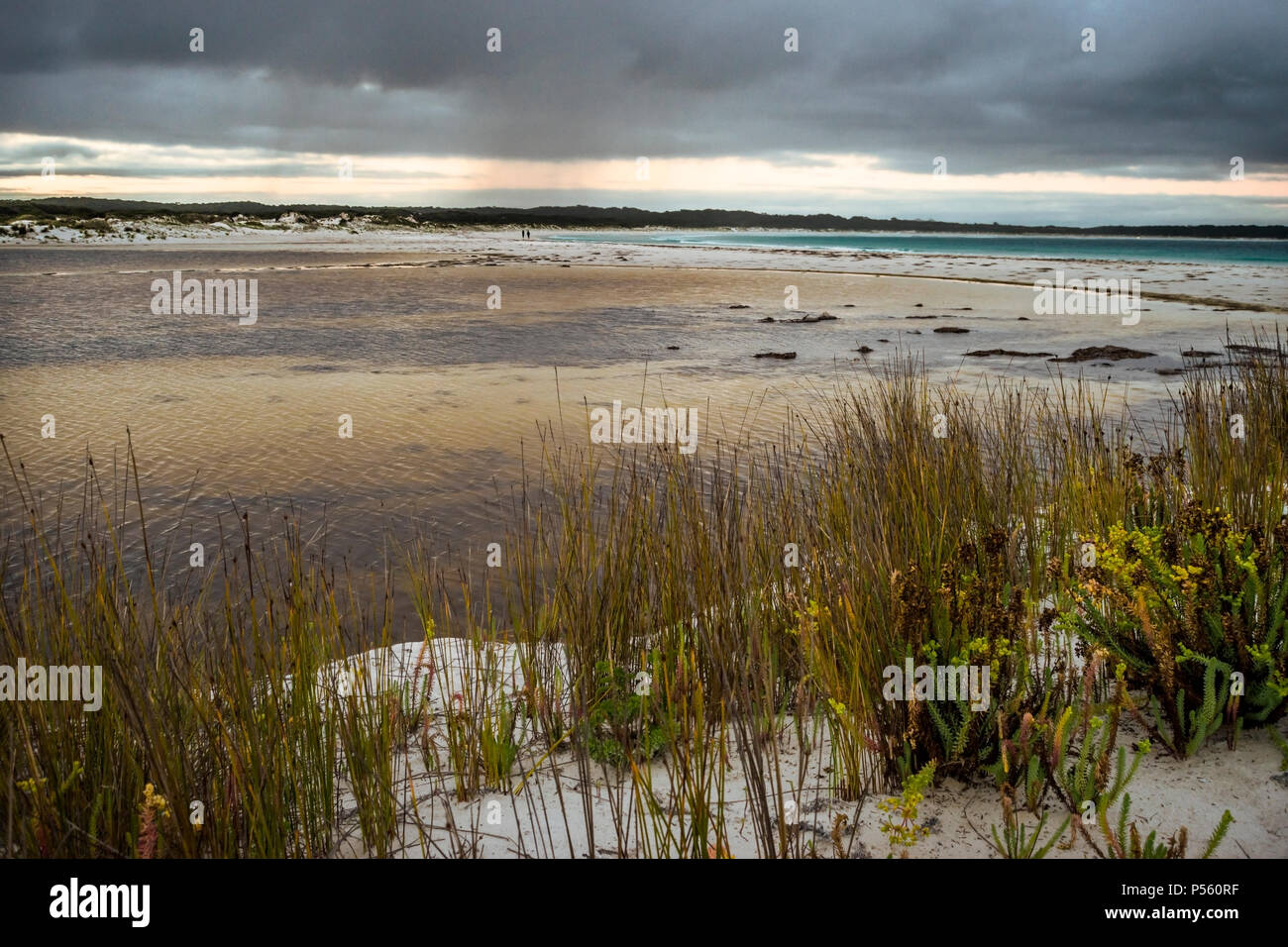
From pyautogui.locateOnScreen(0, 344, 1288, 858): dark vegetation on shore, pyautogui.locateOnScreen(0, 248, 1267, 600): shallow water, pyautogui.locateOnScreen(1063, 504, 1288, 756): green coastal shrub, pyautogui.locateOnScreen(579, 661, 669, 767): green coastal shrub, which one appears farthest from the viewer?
pyautogui.locateOnScreen(0, 248, 1267, 600): shallow water

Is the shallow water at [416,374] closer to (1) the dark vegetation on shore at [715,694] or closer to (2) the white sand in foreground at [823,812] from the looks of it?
(1) the dark vegetation on shore at [715,694]

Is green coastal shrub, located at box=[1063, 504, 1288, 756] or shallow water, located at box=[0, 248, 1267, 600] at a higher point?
shallow water, located at box=[0, 248, 1267, 600]

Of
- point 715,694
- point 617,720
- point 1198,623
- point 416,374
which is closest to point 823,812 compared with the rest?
point 715,694

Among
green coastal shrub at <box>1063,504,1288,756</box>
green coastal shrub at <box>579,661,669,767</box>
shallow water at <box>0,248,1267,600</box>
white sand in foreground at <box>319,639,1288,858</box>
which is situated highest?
shallow water at <box>0,248,1267,600</box>

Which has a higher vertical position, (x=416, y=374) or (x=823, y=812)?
(x=416, y=374)

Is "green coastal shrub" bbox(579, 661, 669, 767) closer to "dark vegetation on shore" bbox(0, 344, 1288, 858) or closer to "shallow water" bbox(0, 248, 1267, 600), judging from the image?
"dark vegetation on shore" bbox(0, 344, 1288, 858)

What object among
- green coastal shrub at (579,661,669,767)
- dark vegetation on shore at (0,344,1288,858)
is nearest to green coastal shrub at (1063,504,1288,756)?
dark vegetation on shore at (0,344,1288,858)

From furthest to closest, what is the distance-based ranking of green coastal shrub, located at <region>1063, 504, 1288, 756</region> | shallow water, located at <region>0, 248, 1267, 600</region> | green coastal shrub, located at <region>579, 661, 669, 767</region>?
shallow water, located at <region>0, 248, 1267, 600</region> → green coastal shrub, located at <region>579, 661, 669, 767</region> → green coastal shrub, located at <region>1063, 504, 1288, 756</region>

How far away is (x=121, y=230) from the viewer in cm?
4491

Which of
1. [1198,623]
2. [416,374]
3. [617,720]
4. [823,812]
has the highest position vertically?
[416,374]

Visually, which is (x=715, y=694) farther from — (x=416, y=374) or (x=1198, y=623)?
(x=416, y=374)
